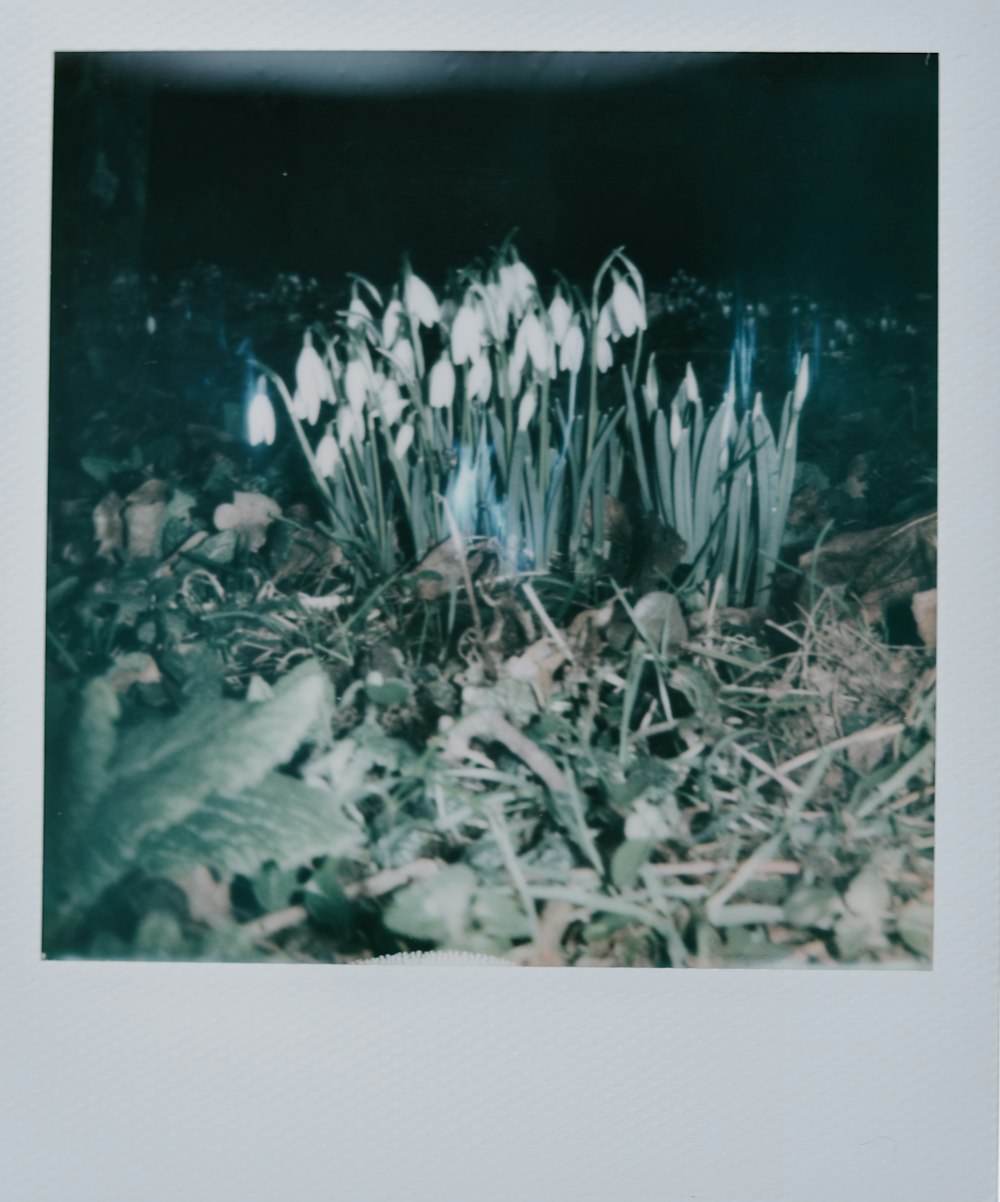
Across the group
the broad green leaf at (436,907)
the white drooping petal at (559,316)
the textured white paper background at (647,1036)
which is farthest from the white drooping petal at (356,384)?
the broad green leaf at (436,907)

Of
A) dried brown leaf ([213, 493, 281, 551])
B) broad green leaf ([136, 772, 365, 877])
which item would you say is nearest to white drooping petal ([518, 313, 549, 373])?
dried brown leaf ([213, 493, 281, 551])

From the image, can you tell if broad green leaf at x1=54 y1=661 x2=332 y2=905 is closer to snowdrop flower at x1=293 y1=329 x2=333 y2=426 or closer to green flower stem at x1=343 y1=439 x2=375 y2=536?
green flower stem at x1=343 y1=439 x2=375 y2=536

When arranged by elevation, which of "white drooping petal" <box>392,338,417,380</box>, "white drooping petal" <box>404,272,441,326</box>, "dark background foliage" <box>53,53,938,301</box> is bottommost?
"white drooping petal" <box>392,338,417,380</box>

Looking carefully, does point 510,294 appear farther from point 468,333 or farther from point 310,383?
point 310,383

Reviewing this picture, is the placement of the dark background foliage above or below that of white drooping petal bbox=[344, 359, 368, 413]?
above

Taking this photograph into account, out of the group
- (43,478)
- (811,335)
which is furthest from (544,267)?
(43,478)

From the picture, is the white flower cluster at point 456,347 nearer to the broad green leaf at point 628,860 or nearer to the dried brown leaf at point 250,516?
the dried brown leaf at point 250,516

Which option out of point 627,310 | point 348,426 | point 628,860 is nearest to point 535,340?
point 627,310
